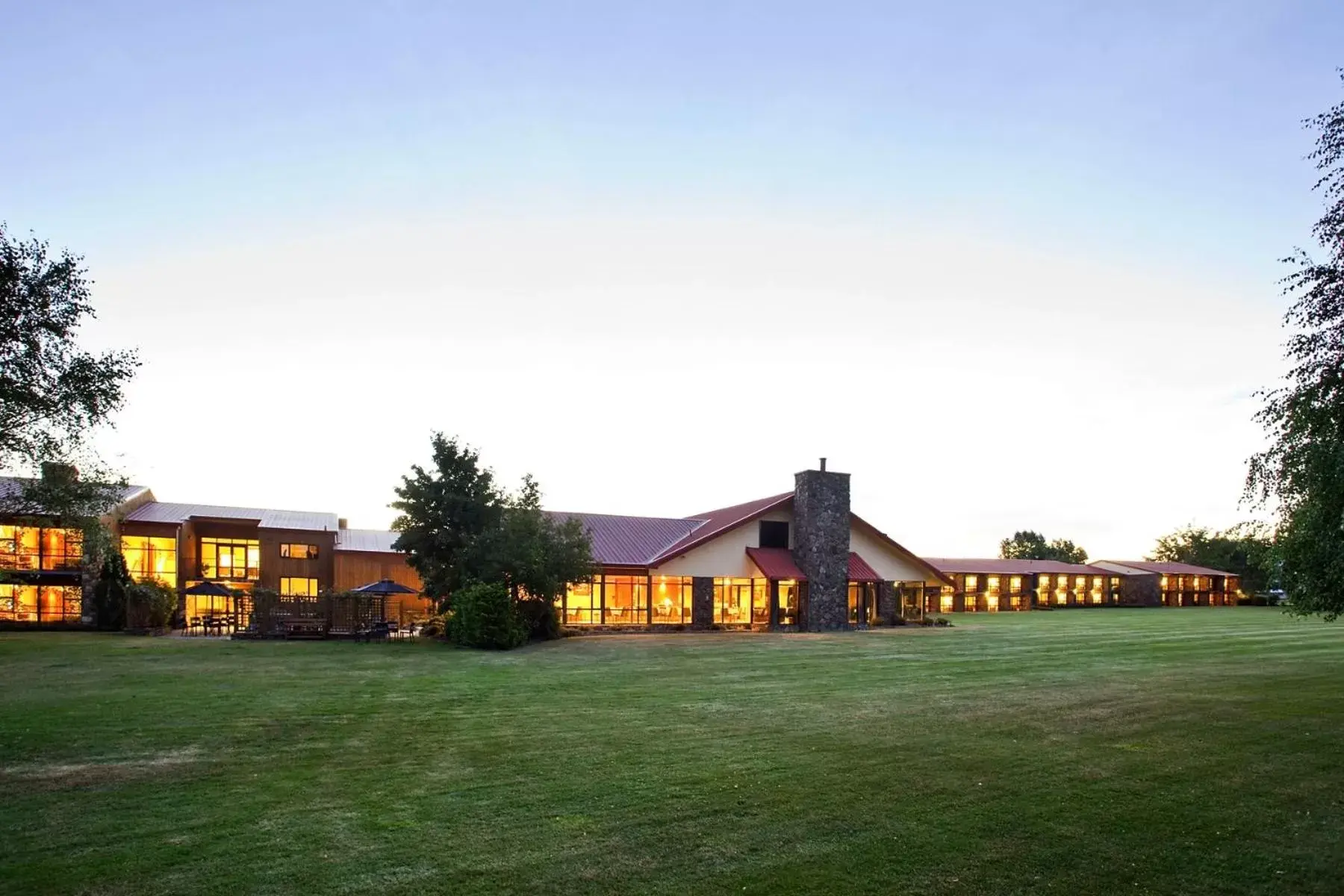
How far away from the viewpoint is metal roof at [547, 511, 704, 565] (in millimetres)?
35312

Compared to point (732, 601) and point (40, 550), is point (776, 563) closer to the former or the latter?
point (732, 601)

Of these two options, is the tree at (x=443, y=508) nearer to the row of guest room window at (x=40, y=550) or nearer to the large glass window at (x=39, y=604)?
the row of guest room window at (x=40, y=550)

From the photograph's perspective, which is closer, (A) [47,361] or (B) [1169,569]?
(A) [47,361]

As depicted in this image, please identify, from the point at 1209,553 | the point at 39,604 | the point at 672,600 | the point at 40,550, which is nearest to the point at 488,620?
the point at 672,600

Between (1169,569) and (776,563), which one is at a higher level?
(776,563)

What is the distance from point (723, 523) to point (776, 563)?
3.96m

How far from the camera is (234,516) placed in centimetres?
4153

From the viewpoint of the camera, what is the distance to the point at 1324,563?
12.5 meters

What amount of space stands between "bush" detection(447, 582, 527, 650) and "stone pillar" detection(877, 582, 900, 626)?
18246mm

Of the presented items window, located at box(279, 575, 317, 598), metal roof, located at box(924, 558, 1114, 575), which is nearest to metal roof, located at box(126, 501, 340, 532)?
window, located at box(279, 575, 317, 598)

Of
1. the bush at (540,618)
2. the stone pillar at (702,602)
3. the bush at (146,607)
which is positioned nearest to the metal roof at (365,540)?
the bush at (146,607)

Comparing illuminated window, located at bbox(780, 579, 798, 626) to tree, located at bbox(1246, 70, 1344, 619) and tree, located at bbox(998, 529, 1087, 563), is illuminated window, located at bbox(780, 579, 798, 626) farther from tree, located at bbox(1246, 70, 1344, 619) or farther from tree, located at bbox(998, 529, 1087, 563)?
tree, located at bbox(998, 529, 1087, 563)

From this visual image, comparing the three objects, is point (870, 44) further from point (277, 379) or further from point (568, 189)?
point (277, 379)

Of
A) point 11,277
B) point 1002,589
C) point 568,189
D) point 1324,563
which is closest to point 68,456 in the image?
point 11,277
